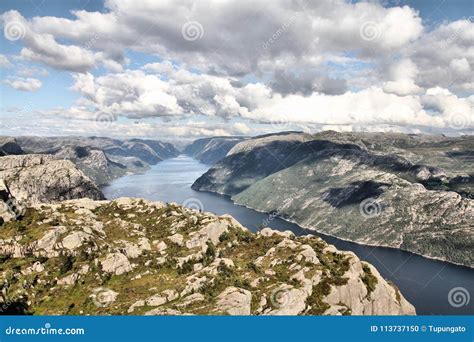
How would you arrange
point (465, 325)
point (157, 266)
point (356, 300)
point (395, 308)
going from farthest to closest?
point (157, 266), point (395, 308), point (356, 300), point (465, 325)

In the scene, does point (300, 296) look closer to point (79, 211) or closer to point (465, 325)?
point (465, 325)

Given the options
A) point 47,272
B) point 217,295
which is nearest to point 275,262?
point 217,295

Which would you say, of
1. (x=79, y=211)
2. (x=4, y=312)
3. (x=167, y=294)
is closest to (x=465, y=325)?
(x=167, y=294)

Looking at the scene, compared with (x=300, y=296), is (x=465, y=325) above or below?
above

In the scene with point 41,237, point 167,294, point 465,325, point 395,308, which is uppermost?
point 465,325

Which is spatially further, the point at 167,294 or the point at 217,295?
the point at 167,294

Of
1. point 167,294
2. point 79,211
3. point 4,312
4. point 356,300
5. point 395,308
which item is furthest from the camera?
point 79,211

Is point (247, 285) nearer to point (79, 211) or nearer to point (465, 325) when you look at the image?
point (465, 325)
